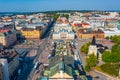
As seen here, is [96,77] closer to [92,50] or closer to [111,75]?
[111,75]

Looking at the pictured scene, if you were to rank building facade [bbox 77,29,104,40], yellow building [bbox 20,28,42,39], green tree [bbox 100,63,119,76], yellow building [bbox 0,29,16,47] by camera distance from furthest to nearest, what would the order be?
yellow building [bbox 20,28,42,39] < building facade [bbox 77,29,104,40] < yellow building [bbox 0,29,16,47] < green tree [bbox 100,63,119,76]

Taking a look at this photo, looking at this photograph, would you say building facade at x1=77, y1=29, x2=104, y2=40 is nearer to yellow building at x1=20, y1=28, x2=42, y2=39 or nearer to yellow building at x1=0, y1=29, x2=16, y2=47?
yellow building at x1=20, y1=28, x2=42, y2=39

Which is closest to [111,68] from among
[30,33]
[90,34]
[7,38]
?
[7,38]

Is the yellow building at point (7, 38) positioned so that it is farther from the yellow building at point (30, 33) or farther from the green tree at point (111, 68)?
the green tree at point (111, 68)

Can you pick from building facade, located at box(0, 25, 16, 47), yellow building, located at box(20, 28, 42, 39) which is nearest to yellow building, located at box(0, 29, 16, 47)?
building facade, located at box(0, 25, 16, 47)

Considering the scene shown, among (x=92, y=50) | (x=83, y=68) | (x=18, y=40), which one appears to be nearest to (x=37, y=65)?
(x=83, y=68)

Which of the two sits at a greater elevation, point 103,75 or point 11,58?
point 11,58

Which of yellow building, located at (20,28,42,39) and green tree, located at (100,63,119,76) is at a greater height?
yellow building, located at (20,28,42,39)

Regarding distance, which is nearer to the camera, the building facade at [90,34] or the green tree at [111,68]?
Answer: the green tree at [111,68]

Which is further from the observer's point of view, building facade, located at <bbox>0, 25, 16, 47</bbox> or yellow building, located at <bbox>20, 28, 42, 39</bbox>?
yellow building, located at <bbox>20, 28, 42, 39</bbox>

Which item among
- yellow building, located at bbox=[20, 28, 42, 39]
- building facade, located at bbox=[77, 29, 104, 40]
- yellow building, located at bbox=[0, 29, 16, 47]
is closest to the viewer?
yellow building, located at bbox=[0, 29, 16, 47]

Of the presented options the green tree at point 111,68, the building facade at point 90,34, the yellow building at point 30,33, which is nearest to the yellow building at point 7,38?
the yellow building at point 30,33
